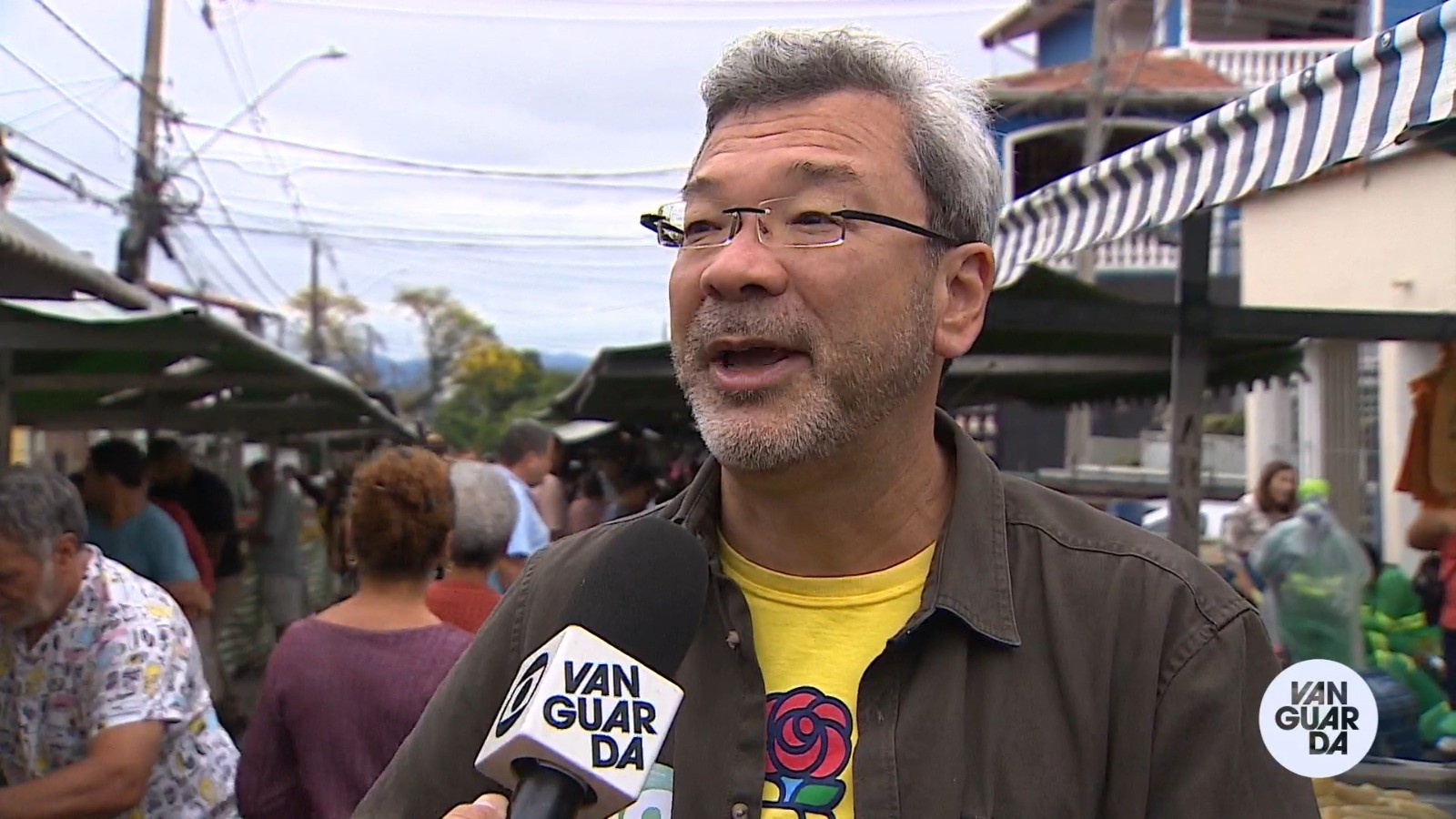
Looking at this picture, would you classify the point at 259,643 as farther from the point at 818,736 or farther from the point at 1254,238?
the point at 818,736

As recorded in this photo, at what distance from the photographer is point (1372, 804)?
9.38 ft

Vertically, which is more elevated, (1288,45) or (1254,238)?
(1288,45)

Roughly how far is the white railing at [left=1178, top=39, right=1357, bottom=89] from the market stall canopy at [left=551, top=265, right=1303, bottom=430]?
11228 millimetres

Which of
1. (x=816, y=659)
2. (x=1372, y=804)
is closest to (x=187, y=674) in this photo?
(x=816, y=659)

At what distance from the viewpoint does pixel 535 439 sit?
8.12m

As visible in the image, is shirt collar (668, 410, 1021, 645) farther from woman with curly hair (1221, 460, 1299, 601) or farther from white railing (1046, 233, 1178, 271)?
white railing (1046, 233, 1178, 271)

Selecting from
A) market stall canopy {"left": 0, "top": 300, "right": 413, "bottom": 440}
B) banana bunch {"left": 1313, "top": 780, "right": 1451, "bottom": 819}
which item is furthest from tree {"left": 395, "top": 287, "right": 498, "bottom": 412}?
banana bunch {"left": 1313, "top": 780, "right": 1451, "bottom": 819}

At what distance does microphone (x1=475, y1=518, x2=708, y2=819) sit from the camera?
125cm

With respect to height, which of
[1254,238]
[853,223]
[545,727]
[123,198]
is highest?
[123,198]

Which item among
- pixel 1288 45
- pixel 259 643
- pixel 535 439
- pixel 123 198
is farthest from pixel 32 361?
pixel 1288 45

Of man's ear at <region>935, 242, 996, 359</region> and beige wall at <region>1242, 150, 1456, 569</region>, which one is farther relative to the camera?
beige wall at <region>1242, 150, 1456, 569</region>

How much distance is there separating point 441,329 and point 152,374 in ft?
246

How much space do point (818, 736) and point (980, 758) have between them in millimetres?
194

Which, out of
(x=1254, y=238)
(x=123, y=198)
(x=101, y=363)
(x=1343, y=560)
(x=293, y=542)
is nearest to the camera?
(x=1343, y=560)
